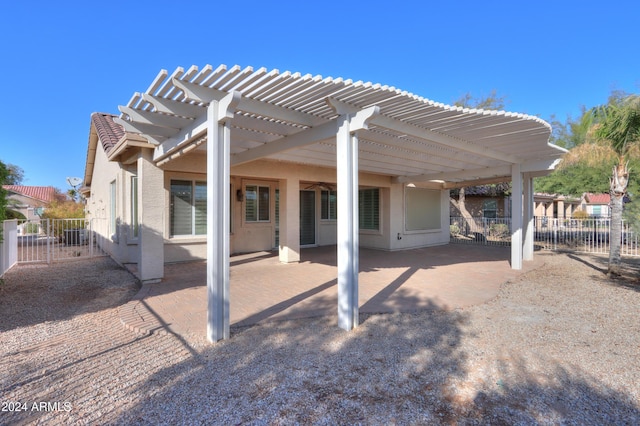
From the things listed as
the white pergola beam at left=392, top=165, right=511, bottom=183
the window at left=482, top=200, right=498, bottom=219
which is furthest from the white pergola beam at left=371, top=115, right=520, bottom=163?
the window at left=482, top=200, right=498, bottom=219

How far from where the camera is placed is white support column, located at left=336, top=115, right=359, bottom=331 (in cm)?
430

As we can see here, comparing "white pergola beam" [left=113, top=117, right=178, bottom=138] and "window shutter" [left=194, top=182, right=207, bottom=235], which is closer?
"white pergola beam" [left=113, top=117, right=178, bottom=138]

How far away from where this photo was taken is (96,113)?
11508 millimetres

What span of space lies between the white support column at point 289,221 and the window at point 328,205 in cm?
387

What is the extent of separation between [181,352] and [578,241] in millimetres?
16099

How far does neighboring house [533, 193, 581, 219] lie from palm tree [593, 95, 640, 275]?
18851mm

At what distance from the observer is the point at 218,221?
3951 mm

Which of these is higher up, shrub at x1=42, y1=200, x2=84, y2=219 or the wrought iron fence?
shrub at x1=42, y1=200, x2=84, y2=219

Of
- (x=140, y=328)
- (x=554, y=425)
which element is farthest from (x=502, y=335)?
(x=140, y=328)

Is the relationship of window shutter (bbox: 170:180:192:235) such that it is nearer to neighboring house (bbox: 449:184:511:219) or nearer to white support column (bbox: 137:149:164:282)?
white support column (bbox: 137:149:164:282)

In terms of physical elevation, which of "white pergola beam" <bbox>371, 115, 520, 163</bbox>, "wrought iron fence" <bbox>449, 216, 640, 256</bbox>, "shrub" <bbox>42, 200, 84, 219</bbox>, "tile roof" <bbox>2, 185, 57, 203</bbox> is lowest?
"wrought iron fence" <bbox>449, 216, 640, 256</bbox>

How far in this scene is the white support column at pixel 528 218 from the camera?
9953mm

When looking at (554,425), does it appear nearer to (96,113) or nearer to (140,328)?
(140,328)

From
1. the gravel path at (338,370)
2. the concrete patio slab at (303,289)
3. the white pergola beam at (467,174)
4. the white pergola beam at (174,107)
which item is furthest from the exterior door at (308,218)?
the white pergola beam at (174,107)
